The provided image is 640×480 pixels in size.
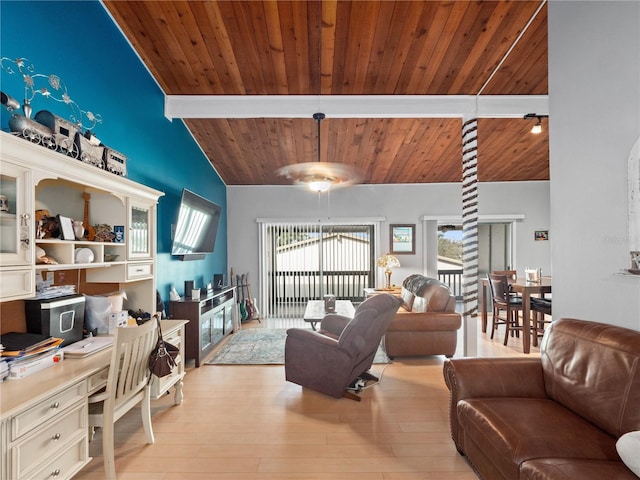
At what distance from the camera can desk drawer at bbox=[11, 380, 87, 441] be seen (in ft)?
4.72

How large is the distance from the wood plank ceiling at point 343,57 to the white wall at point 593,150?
2.70 feet

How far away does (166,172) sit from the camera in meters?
4.14

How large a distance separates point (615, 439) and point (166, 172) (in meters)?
4.61

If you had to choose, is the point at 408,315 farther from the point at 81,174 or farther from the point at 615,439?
the point at 81,174

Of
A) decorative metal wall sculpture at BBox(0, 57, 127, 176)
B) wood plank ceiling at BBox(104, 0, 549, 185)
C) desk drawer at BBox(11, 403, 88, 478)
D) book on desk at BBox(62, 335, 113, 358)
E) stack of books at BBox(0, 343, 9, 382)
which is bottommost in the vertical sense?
desk drawer at BBox(11, 403, 88, 478)

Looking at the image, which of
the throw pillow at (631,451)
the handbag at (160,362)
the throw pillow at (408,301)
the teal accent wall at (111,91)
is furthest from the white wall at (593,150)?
the teal accent wall at (111,91)

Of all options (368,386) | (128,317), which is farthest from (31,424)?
(368,386)

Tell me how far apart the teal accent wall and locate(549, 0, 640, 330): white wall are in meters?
3.70

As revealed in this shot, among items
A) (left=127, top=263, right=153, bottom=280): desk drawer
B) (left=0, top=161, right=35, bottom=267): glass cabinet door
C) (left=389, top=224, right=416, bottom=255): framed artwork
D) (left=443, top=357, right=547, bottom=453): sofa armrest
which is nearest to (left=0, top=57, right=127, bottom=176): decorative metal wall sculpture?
(left=0, top=161, right=35, bottom=267): glass cabinet door

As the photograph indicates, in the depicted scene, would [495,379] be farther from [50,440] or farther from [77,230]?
[77,230]

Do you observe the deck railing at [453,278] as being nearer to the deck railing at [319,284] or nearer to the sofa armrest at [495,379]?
the deck railing at [319,284]

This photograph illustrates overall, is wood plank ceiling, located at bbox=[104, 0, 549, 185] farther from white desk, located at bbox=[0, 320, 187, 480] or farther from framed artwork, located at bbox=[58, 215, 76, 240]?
white desk, located at bbox=[0, 320, 187, 480]

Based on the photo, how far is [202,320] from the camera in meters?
3.99

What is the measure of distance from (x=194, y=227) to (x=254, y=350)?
1.89m
